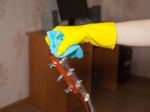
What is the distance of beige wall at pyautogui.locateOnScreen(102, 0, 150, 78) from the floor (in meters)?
0.21

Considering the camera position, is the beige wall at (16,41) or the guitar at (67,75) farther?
the beige wall at (16,41)

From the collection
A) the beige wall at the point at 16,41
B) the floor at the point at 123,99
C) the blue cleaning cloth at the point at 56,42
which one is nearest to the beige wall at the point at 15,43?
the beige wall at the point at 16,41

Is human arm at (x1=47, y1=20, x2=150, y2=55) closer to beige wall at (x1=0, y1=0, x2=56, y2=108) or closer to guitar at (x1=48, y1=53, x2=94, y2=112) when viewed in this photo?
guitar at (x1=48, y1=53, x2=94, y2=112)

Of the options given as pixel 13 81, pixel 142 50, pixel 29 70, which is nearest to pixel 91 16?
pixel 142 50

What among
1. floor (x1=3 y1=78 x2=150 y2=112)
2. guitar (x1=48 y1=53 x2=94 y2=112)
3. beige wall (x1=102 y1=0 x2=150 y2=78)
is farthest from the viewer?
beige wall (x1=102 y1=0 x2=150 y2=78)

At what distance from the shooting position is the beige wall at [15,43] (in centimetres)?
238

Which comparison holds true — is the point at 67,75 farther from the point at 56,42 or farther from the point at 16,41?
the point at 16,41

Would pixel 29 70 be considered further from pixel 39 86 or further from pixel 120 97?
pixel 120 97

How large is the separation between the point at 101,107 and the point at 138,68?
109 cm

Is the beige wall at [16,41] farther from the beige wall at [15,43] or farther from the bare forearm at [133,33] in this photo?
the bare forearm at [133,33]

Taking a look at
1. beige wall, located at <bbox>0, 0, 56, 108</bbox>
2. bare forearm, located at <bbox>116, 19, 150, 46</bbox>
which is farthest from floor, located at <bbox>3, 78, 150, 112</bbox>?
bare forearm, located at <bbox>116, 19, 150, 46</bbox>

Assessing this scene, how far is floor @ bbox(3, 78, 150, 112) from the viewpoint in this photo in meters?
2.62

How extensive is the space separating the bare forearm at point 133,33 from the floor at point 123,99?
177cm

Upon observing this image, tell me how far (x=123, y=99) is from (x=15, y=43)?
1.29 m
